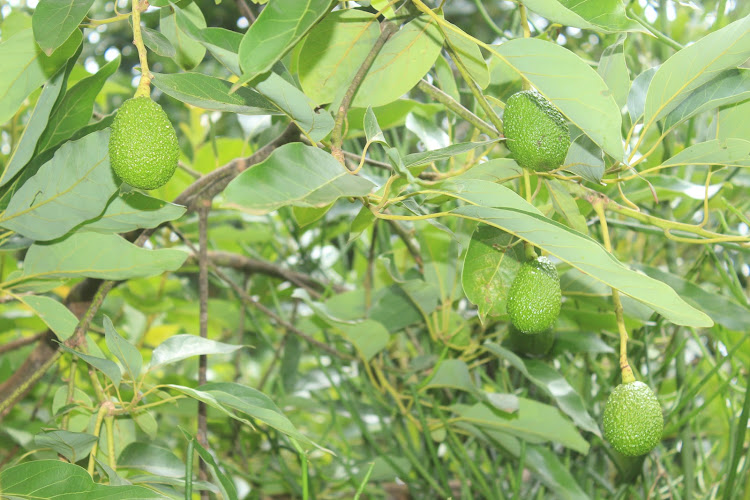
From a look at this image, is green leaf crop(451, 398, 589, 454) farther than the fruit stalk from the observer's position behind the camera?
Yes

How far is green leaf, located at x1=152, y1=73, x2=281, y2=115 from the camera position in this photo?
0.44m

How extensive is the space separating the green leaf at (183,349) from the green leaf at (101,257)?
0.06 m

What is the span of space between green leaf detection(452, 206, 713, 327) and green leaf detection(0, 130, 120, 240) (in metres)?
0.31

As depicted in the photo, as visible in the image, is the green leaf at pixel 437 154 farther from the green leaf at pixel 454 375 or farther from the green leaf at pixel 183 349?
the green leaf at pixel 454 375

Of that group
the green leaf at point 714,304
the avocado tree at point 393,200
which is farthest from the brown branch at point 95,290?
the green leaf at point 714,304

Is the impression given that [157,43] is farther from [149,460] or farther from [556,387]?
[556,387]

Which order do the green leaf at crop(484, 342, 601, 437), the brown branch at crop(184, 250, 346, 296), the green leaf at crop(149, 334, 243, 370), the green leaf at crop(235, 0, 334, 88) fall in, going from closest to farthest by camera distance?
the green leaf at crop(235, 0, 334, 88) < the green leaf at crop(149, 334, 243, 370) < the green leaf at crop(484, 342, 601, 437) < the brown branch at crop(184, 250, 346, 296)

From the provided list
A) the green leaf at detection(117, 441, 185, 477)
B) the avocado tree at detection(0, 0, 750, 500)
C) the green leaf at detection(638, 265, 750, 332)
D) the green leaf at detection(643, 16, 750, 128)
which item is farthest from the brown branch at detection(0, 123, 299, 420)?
the green leaf at detection(638, 265, 750, 332)

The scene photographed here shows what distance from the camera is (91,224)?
1.99 feet

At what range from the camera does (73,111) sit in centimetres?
57

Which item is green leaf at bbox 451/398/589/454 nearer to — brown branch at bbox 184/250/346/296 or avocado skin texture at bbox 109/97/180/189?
brown branch at bbox 184/250/346/296

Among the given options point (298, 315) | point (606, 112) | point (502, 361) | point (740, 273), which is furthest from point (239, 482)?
point (740, 273)

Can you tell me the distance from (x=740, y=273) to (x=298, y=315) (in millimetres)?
858

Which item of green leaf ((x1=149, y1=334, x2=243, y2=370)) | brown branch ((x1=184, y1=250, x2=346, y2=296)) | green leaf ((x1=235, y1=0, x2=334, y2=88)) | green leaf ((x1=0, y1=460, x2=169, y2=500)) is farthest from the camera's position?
brown branch ((x1=184, y1=250, x2=346, y2=296))
